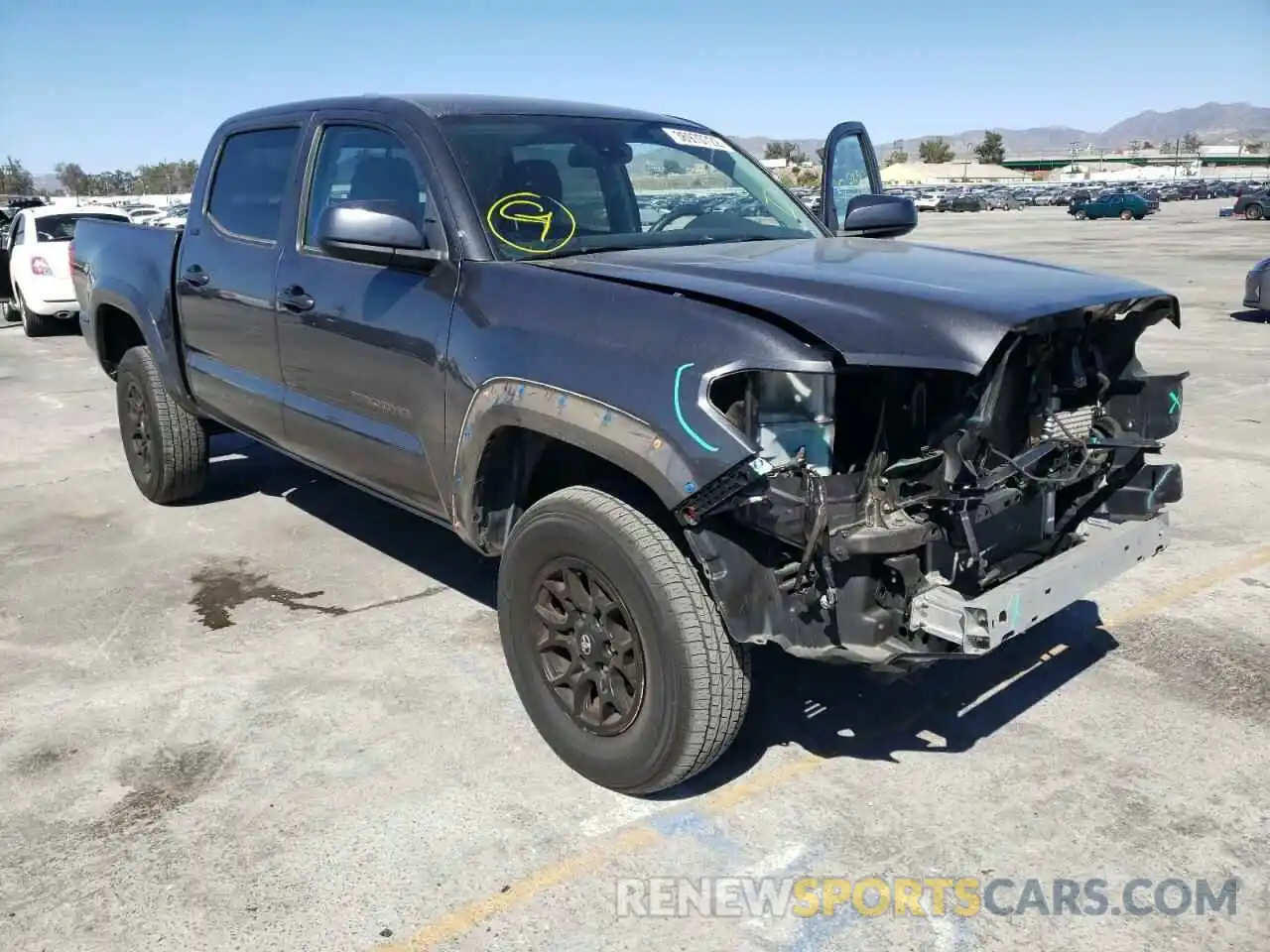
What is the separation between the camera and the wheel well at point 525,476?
3156 mm

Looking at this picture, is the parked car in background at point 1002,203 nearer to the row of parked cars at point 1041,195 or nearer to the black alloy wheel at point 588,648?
the row of parked cars at point 1041,195

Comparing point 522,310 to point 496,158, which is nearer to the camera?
point 522,310

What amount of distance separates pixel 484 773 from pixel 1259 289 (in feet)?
40.9

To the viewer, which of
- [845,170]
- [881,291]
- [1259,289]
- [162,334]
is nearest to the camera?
[881,291]

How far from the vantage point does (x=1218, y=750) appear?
3.36m

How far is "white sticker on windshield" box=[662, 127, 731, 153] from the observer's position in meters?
4.47

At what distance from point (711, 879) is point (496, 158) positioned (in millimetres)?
2374

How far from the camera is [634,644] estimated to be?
295cm

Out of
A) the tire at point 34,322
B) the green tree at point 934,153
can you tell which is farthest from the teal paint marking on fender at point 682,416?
the green tree at point 934,153

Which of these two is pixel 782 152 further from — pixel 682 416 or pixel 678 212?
pixel 682 416

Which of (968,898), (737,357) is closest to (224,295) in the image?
(737,357)

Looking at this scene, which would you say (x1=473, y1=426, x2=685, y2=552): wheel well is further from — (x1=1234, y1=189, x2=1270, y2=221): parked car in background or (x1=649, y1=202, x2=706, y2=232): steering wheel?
(x1=1234, y1=189, x2=1270, y2=221): parked car in background

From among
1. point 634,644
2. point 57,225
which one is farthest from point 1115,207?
point 634,644

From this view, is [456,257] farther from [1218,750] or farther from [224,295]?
[1218,750]
